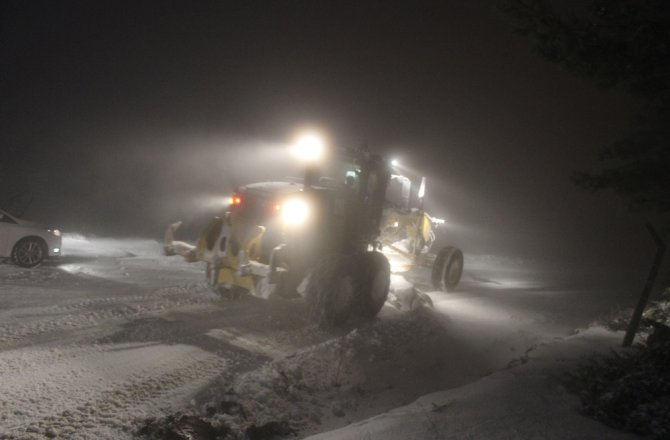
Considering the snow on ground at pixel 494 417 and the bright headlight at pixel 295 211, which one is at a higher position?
the bright headlight at pixel 295 211

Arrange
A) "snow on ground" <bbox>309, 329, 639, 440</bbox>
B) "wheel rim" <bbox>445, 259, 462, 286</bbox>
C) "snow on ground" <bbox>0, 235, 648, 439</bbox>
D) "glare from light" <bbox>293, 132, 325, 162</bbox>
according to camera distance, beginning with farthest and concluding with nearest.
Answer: "wheel rim" <bbox>445, 259, 462, 286</bbox> < "glare from light" <bbox>293, 132, 325, 162</bbox> < "snow on ground" <bbox>0, 235, 648, 439</bbox> < "snow on ground" <bbox>309, 329, 639, 440</bbox>

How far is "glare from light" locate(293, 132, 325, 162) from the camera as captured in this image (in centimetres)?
958

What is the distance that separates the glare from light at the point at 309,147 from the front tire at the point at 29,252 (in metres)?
6.98

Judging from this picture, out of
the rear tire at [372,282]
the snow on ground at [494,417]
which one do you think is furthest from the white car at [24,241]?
the snow on ground at [494,417]

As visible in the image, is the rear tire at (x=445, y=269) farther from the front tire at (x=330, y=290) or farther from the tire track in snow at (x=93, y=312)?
the tire track in snow at (x=93, y=312)

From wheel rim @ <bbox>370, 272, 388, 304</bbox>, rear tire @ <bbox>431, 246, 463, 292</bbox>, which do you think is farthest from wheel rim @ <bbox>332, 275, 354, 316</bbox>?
rear tire @ <bbox>431, 246, 463, 292</bbox>

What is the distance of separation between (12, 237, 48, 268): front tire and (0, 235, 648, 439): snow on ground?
0.37 metres

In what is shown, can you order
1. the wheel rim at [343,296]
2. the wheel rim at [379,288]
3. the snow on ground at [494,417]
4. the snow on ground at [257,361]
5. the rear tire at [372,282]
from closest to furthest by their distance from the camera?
the snow on ground at [494,417] < the snow on ground at [257,361] < the wheel rim at [343,296] < the rear tire at [372,282] < the wheel rim at [379,288]

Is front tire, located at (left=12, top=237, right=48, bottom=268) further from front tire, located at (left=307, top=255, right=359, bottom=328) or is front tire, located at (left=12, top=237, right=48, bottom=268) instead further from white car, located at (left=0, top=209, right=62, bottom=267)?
front tire, located at (left=307, top=255, right=359, bottom=328)

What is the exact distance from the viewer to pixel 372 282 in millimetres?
9992

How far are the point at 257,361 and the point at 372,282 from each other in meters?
3.46

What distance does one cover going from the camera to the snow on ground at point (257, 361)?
4.71 metres

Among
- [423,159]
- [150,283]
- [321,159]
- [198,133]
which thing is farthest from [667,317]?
[423,159]

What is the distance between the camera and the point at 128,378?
595 cm
